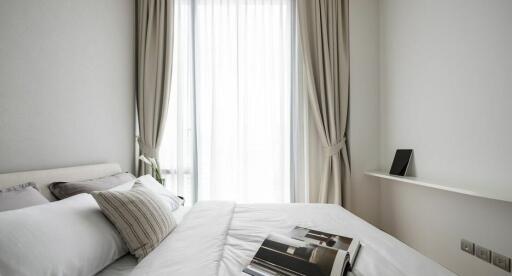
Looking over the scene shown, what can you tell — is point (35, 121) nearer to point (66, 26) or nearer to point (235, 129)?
point (66, 26)

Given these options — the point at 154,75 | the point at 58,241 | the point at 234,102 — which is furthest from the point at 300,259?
the point at 154,75

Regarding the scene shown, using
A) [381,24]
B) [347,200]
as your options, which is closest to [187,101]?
[347,200]

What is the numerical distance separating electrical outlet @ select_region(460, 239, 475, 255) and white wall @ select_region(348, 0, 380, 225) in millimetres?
1031

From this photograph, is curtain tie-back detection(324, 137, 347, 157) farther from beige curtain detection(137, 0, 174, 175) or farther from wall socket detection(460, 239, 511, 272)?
beige curtain detection(137, 0, 174, 175)

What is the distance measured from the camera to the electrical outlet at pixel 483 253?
1500mm

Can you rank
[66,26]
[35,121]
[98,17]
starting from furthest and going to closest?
[98,17] < [66,26] < [35,121]

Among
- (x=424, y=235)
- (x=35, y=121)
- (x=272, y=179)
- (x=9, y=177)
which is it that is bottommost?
(x=424, y=235)

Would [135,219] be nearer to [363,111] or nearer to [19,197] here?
[19,197]

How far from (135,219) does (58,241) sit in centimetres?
30

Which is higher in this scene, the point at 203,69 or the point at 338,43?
the point at 338,43

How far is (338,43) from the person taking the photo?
2711 mm

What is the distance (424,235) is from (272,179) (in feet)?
4.78

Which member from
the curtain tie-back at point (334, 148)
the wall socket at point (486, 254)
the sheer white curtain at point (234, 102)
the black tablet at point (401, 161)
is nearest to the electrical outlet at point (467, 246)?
the wall socket at point (486, 254)

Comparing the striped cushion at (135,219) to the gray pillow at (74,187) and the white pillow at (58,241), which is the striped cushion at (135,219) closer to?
the white pillow at (58,241)
